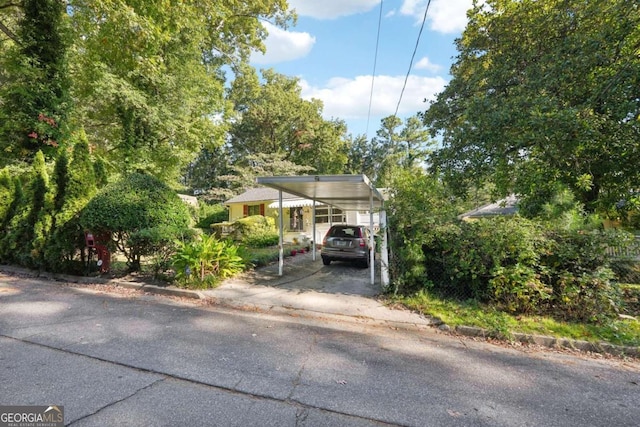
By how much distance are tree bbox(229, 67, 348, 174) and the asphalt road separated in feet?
91.1

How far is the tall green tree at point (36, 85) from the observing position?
36.8ft

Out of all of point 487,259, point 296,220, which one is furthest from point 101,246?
point 296,220

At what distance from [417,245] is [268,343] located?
3583 millimetres

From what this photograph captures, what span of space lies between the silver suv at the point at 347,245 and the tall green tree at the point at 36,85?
38.2 feet

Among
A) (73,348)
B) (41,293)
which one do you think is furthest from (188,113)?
(73,348)

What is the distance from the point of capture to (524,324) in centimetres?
494

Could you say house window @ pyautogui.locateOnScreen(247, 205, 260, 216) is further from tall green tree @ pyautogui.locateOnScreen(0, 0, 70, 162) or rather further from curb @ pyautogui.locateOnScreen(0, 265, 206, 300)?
curb @ pyautogui.locateOnScreen(0, 265, 206, 300)

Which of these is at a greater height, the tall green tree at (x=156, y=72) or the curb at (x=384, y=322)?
the tall green tree at (x=156, y=72)

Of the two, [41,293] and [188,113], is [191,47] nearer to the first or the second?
[188,113]

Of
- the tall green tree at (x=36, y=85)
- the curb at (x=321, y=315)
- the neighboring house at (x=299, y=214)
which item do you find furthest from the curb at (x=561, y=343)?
the tall green tree at (x=36, y=85)

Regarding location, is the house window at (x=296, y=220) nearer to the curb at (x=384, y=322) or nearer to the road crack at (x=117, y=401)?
the curb at (x=384, y=322)

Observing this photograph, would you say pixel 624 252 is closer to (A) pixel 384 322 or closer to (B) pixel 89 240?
(A) pixel 384 322

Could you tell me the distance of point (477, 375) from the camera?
11.2 ft

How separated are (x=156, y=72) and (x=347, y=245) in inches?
392
